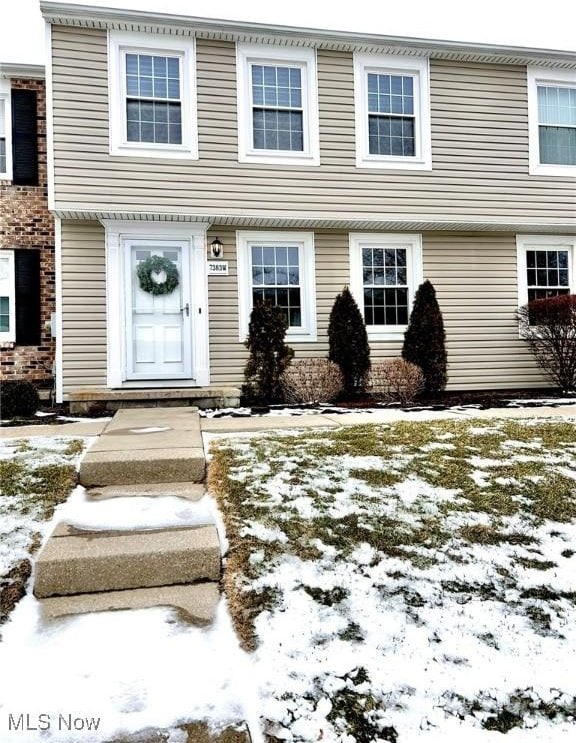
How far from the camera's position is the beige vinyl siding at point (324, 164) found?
24.5 ft

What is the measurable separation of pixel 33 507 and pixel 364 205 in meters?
6.68

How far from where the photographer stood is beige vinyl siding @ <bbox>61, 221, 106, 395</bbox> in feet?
25.1

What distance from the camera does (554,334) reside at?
819cm

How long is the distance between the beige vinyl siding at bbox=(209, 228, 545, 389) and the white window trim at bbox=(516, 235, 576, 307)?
0.11m

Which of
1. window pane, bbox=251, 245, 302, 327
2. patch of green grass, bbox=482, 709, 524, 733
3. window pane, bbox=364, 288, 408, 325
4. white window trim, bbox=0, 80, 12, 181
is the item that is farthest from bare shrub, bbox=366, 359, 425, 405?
white window trim, bbox=0, 80, 12, 181

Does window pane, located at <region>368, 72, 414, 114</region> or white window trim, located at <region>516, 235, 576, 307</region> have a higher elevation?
window pane, located at <region>368, 72, 414, 114</region>

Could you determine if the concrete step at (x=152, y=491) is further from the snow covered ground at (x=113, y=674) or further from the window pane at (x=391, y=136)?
the window pane at (x=391, y=136)

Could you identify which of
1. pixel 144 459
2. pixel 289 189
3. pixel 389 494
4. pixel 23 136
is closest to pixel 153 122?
pixel 289 189

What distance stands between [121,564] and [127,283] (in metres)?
6.01

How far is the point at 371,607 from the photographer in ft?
7.29

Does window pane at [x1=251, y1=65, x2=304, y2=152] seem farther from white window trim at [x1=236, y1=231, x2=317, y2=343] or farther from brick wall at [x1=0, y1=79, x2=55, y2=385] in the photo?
brick wall at [x1=0, y1=79, x2=55, y2=385]

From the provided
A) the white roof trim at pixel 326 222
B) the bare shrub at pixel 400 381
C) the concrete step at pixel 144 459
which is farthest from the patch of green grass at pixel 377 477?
the white roof trim at pixel 326 222

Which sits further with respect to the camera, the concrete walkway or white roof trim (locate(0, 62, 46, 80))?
white roof trim (locate(0, 62, 46, 80))

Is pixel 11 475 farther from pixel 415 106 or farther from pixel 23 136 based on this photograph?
pixel 415 106
